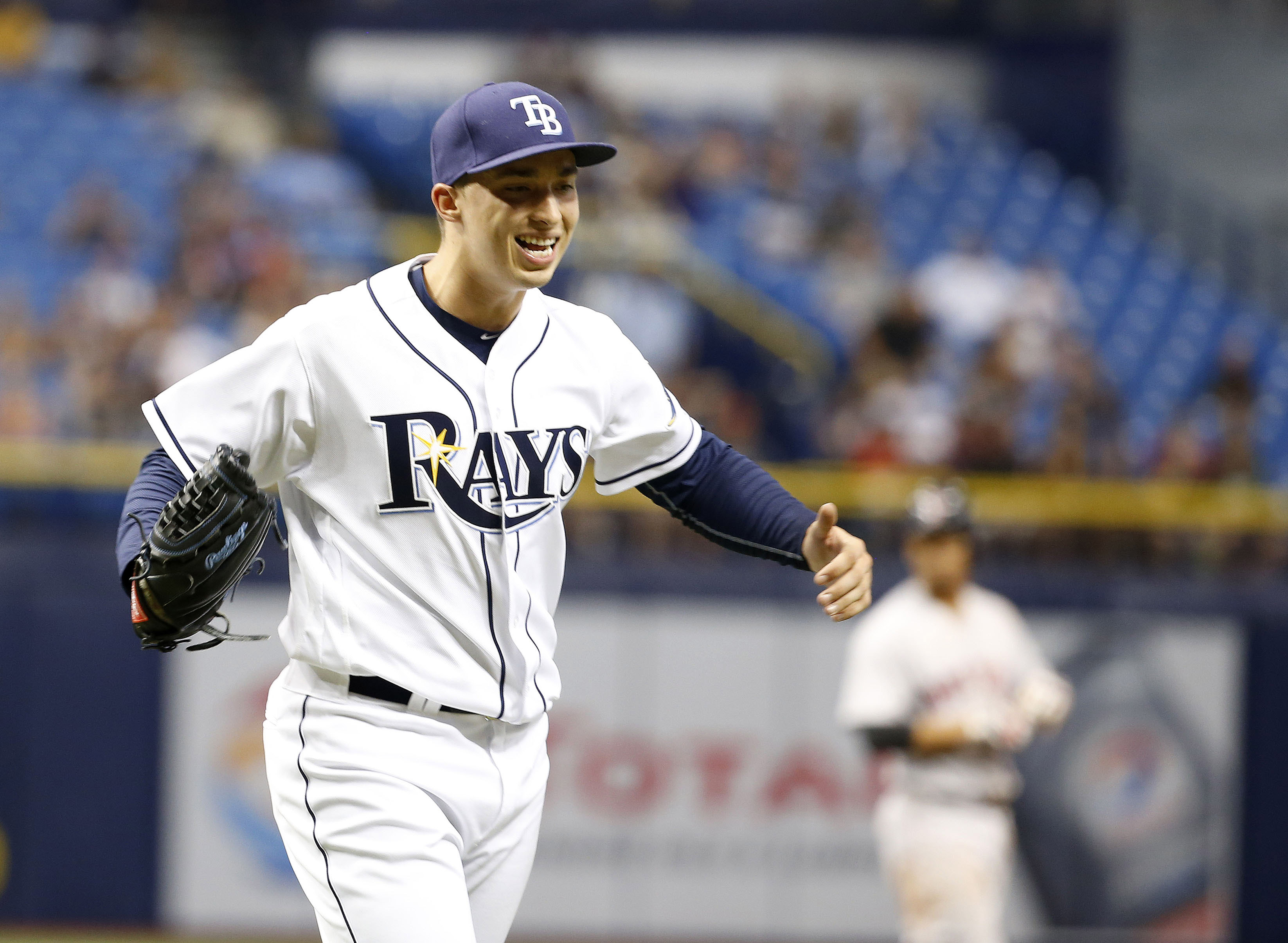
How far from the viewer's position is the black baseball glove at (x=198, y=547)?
249 centimetres

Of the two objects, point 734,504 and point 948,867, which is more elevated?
point 734,504

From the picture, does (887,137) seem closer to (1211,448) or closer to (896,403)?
(896,403)

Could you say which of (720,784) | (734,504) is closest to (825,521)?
(734,504)

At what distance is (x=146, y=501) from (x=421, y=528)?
0.45 metres

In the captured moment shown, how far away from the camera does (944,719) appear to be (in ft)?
16.2

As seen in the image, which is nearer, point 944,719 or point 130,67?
point 944,719

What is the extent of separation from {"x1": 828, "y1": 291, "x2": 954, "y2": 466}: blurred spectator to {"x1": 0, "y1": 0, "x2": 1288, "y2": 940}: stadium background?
26mm

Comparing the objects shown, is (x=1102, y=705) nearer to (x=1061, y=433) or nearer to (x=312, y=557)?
(x=1061, y=433)

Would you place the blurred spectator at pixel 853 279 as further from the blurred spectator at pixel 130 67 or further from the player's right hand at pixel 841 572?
the player's right hand at pixel 841 572

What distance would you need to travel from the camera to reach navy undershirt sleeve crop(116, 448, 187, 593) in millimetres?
2578

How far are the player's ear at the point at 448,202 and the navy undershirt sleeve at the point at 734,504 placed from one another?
0.66 meters

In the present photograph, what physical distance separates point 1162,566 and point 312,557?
548 centimetres

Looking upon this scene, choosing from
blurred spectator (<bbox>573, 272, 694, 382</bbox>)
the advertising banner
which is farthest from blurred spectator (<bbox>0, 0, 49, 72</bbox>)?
the advertising banner

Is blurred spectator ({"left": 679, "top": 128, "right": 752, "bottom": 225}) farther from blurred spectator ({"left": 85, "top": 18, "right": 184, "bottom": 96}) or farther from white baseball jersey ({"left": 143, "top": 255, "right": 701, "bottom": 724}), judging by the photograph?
white baseball jersey ({"left": 143, "top": 255, "right": 701, "bottom": 724})
